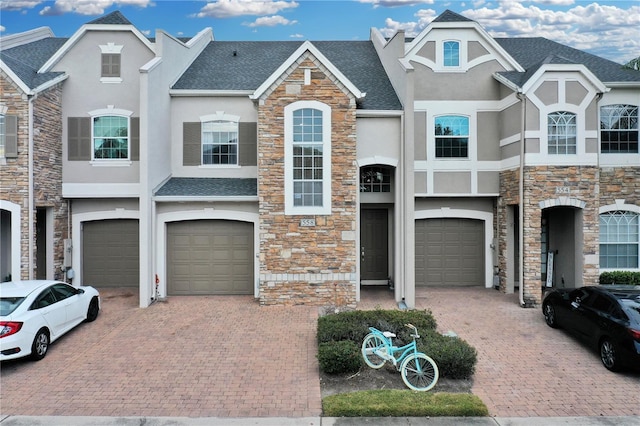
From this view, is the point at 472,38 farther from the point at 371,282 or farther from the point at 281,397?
the point at 281,397

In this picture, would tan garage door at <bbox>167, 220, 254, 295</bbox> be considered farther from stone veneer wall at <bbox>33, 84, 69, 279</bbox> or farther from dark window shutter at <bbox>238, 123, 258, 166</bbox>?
stone veneer wall at <bbox>33, 84, 69, 279</bbox>

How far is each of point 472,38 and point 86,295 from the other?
576 inches

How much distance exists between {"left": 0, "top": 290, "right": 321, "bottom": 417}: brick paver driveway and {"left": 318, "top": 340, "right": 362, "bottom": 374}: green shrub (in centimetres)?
38

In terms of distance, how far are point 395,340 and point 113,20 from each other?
1404 centimetres

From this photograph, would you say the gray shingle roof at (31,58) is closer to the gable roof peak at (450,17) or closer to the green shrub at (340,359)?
the green shrub at (340,359)

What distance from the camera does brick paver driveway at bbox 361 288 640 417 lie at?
7070 mm

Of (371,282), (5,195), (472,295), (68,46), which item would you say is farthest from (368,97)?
(5,195)

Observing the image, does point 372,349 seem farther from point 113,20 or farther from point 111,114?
point 113,20

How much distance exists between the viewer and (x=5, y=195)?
12.9 metres

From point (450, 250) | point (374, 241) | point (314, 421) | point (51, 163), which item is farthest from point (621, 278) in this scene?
point (51, 163)

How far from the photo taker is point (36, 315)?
8930 millimetres

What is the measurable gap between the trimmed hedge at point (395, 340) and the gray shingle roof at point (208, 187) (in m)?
5.87

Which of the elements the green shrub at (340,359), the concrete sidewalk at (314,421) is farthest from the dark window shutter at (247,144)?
the concrete sidewalk at (314,421)

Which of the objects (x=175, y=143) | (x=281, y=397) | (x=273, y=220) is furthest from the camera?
(x=175, y=143)
